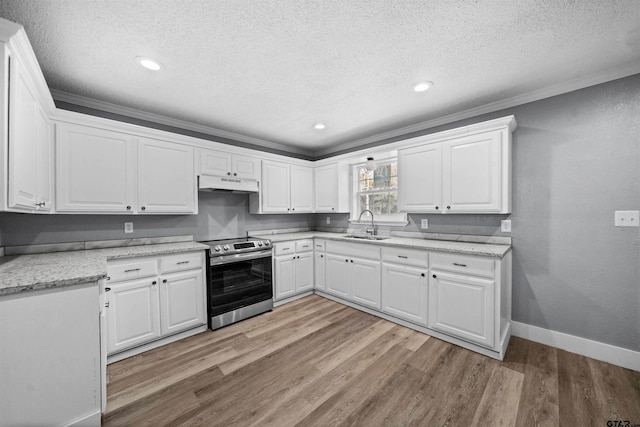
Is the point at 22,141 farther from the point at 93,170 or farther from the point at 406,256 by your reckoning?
the point at 406,256

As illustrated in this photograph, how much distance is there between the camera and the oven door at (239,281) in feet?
9.12

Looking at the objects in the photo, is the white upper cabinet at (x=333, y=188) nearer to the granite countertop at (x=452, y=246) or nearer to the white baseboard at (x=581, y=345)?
the granite countertop at (x=452, y=246)

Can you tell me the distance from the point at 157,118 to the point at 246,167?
3.77ft

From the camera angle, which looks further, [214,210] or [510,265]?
[214,210]

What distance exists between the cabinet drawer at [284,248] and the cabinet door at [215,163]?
1164 mm

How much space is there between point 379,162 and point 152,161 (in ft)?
9.70

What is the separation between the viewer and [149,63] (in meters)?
1.98

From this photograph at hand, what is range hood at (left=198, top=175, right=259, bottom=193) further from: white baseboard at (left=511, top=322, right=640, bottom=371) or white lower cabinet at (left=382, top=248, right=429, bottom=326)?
white baseboard at (left=511, top=322, right=640, bottom=371)

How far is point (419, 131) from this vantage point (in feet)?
11.2

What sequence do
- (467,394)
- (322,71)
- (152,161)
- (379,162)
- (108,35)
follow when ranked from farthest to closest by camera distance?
1. (379,162)
2. (152,161)
3. (322,71)
4. (467,394)
5. (108,35)

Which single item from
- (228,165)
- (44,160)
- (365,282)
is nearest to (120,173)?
(44,160)

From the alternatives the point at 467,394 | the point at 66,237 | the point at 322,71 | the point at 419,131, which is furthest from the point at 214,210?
the point at 467,394

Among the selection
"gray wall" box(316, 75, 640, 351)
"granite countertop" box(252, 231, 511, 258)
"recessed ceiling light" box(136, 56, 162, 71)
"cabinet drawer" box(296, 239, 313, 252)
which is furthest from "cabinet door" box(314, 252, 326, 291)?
"recessed ceiling light" box(136, 56, 162, 71)

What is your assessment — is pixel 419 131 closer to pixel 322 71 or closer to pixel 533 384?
pixel 322 71
